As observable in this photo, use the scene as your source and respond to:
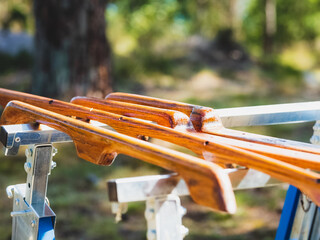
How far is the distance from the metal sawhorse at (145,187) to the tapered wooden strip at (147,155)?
63 millimetres


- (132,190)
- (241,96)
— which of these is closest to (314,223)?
(132,190)

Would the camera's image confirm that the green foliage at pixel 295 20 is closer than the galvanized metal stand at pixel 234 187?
No

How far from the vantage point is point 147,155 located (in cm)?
91

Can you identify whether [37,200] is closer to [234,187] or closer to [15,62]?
[234,187]

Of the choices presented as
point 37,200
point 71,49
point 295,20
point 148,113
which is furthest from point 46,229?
point 295,20

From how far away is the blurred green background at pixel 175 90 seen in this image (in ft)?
12.0

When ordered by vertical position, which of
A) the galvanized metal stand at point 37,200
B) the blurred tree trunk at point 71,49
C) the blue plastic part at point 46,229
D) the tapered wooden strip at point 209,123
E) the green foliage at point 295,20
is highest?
the green foliage at point 295,20

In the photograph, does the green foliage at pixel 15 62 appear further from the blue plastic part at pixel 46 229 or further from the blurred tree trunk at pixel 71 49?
the blue plastic part at pixel 46 229

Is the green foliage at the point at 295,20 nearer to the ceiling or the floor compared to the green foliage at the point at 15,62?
nearer to the ceiling

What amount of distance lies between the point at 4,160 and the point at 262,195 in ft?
7.94

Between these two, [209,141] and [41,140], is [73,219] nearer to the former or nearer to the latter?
[41,140]

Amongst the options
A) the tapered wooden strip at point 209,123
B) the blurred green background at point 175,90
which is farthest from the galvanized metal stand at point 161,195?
the blurred green background at point 175,90

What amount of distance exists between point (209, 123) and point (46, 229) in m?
0.54

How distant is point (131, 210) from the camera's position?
3.88 metres
